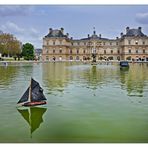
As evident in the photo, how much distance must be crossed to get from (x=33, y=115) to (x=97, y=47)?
40.7 metres

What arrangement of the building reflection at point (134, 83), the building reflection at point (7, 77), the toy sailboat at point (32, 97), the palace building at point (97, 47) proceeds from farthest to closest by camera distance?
the palace building at point (97, 47) < the building reflection at point (7, 77) < the building reflection at point (134, 83) < the toy sailboat at point (32, 97)

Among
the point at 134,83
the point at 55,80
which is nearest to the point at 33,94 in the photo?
the point at 55,80

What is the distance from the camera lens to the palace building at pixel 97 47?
32.1m

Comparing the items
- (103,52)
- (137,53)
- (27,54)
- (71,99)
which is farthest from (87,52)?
(71,99)

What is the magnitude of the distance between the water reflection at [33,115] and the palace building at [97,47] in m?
23.2

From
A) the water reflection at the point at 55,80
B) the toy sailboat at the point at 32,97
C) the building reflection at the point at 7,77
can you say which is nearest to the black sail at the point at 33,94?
the toy sailboat at the point at 32,97

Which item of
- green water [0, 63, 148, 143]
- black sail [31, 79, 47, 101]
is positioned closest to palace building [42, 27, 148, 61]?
green water [0, 63, 148, 143]

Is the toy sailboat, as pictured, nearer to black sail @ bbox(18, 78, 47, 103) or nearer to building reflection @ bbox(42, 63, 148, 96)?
black sail @ bbox(18, 78, 47, 103)

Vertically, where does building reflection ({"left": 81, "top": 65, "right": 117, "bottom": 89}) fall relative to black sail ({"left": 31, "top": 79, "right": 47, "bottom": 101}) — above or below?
below

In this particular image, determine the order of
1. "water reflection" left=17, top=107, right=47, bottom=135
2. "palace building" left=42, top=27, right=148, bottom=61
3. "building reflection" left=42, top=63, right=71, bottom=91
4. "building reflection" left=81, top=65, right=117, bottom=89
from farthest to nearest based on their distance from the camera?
"palace building" left=42, top=27, right=148, bottom=61, "building reflection" left=81, top=65, right=117, bottom=89, "building reflection" left=42, top=63, right=71, bottom=91, "water reflection" left=17, top=107, right=47, bottom=135

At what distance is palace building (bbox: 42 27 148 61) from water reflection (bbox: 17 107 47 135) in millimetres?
23153

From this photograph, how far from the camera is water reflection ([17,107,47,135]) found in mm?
4309

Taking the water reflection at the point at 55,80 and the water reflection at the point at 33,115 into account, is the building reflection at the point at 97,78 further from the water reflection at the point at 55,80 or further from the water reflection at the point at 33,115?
the water reflection at the point at 33,115
